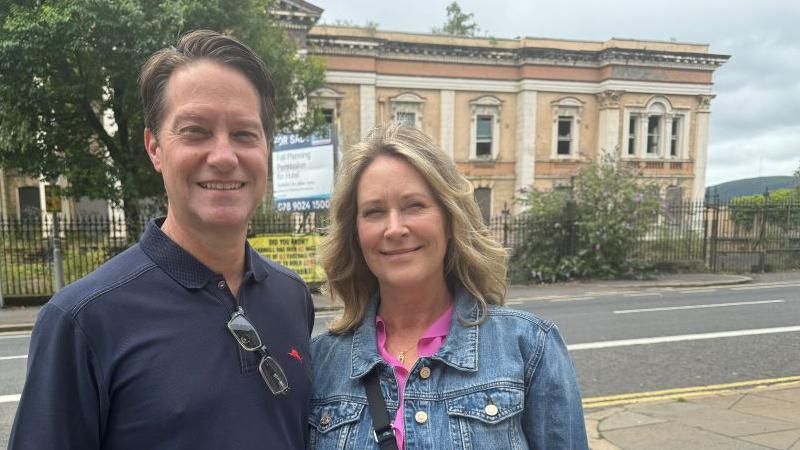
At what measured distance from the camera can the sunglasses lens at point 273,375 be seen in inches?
63.1

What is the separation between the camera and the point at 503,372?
65.0 inches

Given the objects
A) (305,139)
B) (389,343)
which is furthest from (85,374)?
(305,139)

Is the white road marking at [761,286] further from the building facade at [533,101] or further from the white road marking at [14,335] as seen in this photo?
the white road marking at [14,335]

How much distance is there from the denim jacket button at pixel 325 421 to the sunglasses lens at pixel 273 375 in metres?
0.18

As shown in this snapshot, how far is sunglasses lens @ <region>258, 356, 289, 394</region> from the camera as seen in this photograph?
160 cm

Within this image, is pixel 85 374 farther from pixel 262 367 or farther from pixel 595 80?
pixel 595 80

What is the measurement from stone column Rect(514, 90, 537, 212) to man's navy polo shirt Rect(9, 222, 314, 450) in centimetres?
2874

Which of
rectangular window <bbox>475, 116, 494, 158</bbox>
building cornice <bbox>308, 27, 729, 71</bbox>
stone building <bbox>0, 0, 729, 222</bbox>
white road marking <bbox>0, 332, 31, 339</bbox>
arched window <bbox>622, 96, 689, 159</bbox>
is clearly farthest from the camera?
arched window <bbox>622, 96, 689, 159</bbox>

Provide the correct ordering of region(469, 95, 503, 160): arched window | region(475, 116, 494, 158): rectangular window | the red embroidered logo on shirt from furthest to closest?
region(475, 116, 494, 158): rectangular window
region(469, 95, 503, 160): arched window
the red embroidered logo on shirt

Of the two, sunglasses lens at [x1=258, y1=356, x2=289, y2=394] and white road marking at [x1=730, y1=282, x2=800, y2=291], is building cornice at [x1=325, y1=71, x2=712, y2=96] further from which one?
sunglasses lens at [x1=258, y1=356, x2=289, y2=394]

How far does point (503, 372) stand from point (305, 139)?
1281cm

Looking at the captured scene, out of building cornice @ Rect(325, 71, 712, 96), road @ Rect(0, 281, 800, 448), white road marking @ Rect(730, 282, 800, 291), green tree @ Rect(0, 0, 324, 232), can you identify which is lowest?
white road marking @ Rect(730, 282, 800, 291)

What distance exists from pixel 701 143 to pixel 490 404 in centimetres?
3571

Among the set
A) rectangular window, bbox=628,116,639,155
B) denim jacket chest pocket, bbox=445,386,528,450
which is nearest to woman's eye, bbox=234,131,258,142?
denim jacket chest pocket, bbox=445,386,528,450
